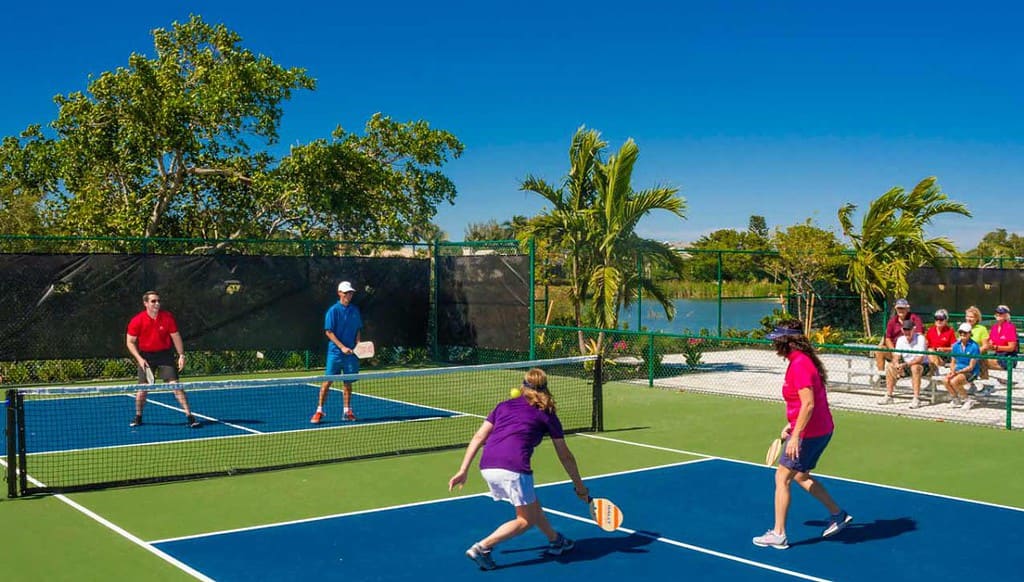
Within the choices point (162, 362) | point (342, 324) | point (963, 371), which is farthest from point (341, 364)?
point (963, 371)

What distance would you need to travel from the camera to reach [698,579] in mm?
6883

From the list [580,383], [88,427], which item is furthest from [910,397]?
[88,427]

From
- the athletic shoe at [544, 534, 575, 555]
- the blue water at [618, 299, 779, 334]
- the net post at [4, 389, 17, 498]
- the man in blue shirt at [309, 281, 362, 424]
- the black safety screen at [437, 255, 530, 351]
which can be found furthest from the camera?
the blue water at [618, 299, 779, 334]

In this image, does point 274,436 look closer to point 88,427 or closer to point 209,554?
point 88,427

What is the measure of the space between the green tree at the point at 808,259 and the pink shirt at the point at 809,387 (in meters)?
18.8

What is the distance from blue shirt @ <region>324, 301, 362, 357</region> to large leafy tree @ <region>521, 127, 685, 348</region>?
726cm

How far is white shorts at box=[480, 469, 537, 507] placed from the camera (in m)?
6.89

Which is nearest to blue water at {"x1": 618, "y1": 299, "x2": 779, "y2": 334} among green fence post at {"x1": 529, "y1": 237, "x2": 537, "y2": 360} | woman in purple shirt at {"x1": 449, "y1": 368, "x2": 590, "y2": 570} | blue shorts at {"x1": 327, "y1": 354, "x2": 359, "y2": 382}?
green fence post at {"x1": 529, "y1": 237, "x2": 537, "y2": 360}

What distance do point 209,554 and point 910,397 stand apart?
42.2ft

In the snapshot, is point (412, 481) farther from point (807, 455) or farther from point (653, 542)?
A: point (807, 455)

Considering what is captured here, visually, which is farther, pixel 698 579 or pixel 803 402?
pixel 803 402

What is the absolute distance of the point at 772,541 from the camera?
7.65 meters

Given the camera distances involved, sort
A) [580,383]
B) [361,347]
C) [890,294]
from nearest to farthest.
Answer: [361,347] < [580,383] < [890,294]

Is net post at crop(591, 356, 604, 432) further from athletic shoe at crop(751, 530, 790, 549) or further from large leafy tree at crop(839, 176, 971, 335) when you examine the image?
large leafy tree at crop(839, 176, 971, 335)
